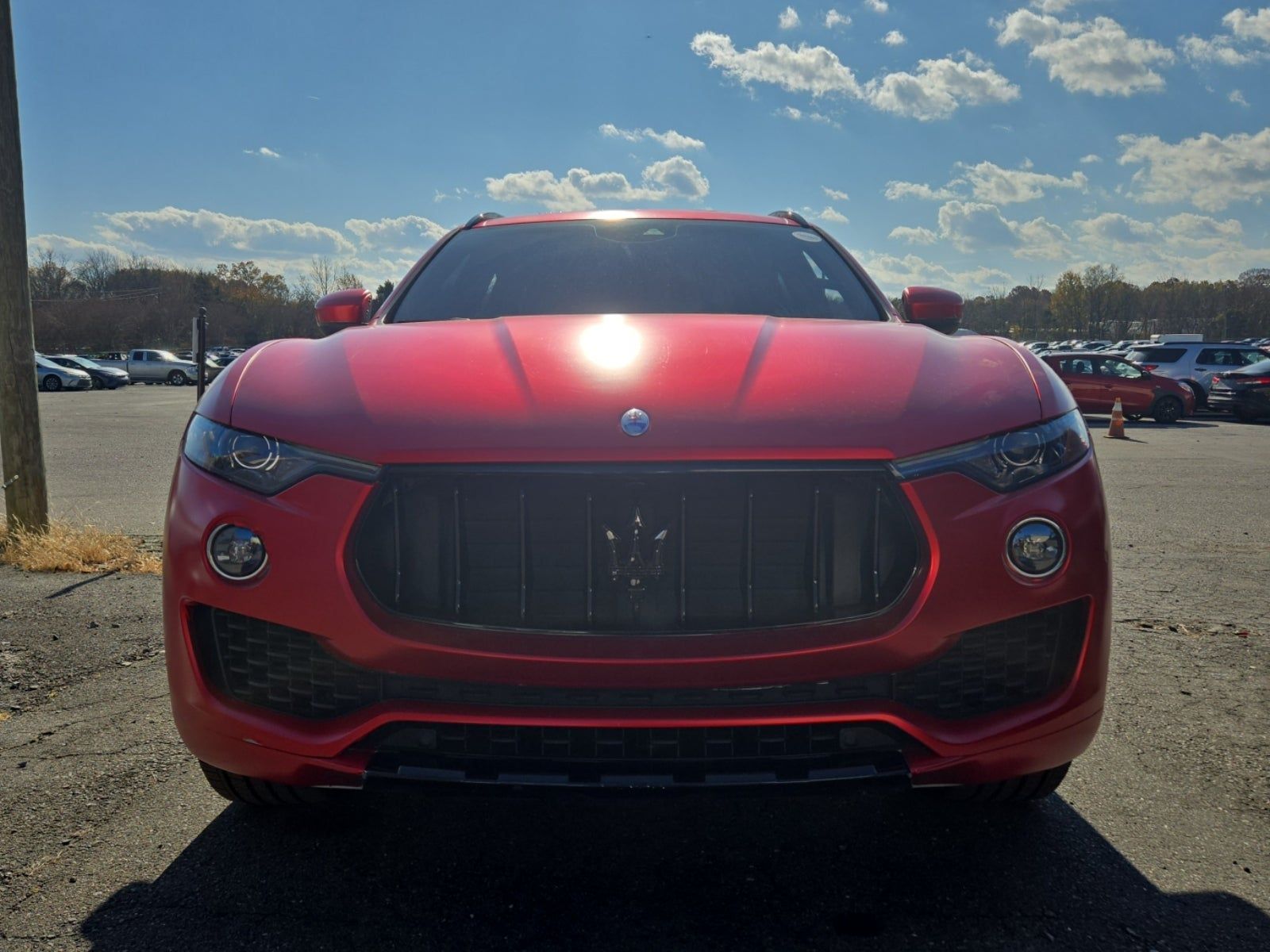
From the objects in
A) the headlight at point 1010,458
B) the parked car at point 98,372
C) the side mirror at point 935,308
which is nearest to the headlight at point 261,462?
the headlight at point 1010,458

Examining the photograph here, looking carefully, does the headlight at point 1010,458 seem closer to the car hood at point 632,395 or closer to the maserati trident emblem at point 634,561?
the car hood at point 632,395

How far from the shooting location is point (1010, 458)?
6.89 feet

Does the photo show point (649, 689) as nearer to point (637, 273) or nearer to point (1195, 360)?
point (637, 273)

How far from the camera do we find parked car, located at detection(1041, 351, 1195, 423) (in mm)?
21781

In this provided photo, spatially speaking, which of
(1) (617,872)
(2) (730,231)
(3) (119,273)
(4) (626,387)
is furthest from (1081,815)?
(3) (119,273)

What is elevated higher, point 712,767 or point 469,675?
point 469,675

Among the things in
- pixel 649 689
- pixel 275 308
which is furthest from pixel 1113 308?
pixel 649 689

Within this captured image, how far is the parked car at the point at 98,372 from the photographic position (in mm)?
44531

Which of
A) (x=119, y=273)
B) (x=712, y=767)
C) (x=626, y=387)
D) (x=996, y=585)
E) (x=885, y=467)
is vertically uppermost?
(x=119, y=273)

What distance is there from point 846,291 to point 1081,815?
172cm

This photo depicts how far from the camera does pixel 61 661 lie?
163 inches

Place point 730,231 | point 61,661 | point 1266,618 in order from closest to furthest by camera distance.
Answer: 1. point 730,231
2. point 61,661
3. point 1266,618

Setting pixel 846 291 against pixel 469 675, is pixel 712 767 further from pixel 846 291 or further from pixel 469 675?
pixel 846 291

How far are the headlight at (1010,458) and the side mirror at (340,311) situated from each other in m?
2.03
